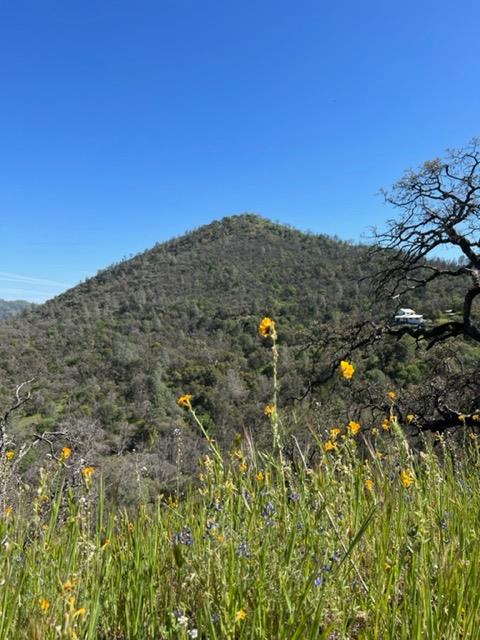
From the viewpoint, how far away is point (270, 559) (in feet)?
3.94

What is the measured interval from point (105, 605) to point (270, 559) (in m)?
0.52

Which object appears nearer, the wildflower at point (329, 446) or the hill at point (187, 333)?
the wildflower at point (329, 446)

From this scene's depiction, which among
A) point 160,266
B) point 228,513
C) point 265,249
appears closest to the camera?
point 228,513

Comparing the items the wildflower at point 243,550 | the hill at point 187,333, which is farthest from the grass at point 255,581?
the hill at point 187,333

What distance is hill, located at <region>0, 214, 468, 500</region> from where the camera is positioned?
31141mm

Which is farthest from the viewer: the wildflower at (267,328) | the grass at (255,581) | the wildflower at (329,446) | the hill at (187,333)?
the hill at (187,333)

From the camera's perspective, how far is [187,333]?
61.6 m

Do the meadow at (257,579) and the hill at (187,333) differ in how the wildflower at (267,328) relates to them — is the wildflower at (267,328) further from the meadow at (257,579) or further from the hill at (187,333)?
the hill at (187,333)

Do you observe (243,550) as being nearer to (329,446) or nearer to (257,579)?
(257,579)

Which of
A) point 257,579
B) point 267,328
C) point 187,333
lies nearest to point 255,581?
point 257,579

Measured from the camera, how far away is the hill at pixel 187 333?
3114 centimetres

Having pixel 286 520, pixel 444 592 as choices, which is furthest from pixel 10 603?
pixel 444 592

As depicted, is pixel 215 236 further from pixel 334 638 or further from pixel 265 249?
pixel 334 638

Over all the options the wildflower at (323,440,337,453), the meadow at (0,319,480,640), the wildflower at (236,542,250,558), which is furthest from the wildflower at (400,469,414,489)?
the wildflower at (236,542,250,558)
